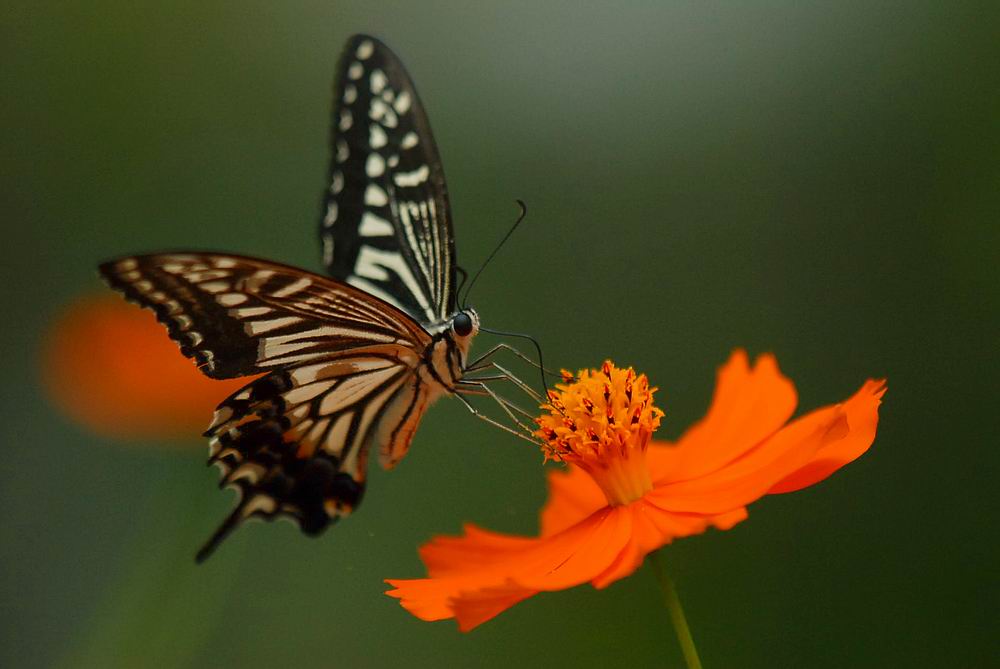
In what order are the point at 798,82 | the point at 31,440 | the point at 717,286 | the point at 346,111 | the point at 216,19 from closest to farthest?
the point at 346,111, the point at 31,440, the point at 717,286, the point at 798,82, the point at 216,19

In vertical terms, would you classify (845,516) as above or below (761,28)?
below

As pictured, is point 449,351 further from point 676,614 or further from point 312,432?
point 676,614

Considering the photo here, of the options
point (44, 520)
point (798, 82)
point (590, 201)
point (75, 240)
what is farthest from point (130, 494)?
point (798, 82)

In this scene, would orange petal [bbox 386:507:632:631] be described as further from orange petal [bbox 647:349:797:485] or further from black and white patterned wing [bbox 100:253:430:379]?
black and white patterned wing [bbox 100:253:430:379]

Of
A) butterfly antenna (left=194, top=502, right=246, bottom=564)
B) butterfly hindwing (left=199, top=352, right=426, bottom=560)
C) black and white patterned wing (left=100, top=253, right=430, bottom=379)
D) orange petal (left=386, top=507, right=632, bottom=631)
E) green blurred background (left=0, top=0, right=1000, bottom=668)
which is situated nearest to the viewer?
orange petal (left=386, top=507, right=632, bottom=631)

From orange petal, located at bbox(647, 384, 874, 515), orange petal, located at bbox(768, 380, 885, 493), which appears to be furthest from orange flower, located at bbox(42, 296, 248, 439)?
orange petal, located at bbox(768, 380, 885, 493)

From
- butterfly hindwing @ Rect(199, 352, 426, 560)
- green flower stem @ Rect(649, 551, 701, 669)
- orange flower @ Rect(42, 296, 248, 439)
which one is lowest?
green flower stem @ Rect(649, 551, 701, 669)

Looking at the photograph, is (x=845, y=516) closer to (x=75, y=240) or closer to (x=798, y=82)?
(x=798, y=82)

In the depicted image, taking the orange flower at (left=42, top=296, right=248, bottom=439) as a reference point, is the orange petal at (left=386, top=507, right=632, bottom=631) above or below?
below

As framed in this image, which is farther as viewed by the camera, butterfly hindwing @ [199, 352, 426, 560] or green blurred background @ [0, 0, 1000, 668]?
green blurred background @ [0, 0, 1000, 668]
